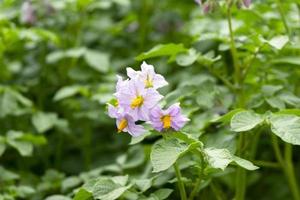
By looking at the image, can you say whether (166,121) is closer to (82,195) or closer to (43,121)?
(82,195)

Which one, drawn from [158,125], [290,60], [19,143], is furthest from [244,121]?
[19,143]

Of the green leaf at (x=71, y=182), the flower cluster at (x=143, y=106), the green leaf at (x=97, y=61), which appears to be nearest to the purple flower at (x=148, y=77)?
the flower cluster at (x=143, y=106)

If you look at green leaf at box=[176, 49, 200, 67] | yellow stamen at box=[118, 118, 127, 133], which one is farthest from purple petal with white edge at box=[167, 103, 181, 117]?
green leaf at box=[176, 49, 200, 67]

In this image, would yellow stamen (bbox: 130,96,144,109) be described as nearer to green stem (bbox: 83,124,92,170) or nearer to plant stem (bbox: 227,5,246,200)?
plant stem (bbox: 227,5,246,200)

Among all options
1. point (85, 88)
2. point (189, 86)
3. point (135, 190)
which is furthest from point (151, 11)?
point (135, 190)

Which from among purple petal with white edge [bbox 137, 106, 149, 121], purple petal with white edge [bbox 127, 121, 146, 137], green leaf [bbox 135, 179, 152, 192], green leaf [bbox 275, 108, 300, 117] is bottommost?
green leaf [bbox 135, 179, 152, 192]

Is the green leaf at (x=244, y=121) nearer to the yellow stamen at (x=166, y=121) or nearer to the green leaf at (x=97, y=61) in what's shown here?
the yellow stamen at (x=166, y=121)
